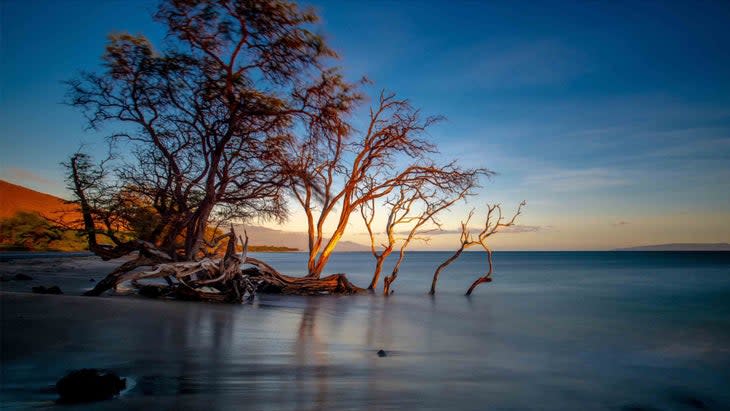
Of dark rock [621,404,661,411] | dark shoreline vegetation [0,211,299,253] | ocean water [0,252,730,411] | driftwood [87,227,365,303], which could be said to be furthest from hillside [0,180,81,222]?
dark rock [621,404,661,411]

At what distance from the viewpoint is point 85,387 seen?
343 cm

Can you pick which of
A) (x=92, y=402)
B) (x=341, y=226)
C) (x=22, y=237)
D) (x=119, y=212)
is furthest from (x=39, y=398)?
(x=341, y=226)

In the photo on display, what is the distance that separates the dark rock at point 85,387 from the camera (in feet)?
11.1

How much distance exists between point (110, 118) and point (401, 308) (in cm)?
1021

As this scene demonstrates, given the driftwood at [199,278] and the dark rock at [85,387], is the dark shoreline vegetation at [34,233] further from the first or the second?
the dark rock at [85,387]

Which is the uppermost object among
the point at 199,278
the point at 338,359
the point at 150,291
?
the point at 199,278

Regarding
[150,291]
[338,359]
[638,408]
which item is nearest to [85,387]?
[338,359]

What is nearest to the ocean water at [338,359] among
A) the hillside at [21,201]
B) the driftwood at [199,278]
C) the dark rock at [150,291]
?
the driftwood at [199,278]

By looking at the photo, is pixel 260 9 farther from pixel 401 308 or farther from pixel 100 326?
pixel 401 308

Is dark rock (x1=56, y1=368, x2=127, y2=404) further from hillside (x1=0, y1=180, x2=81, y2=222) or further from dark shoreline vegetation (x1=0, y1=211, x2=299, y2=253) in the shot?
hillside (x1=0, y1=180, x2=81, y2=222)

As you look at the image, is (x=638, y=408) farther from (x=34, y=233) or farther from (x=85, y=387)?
(x=34, y=233)

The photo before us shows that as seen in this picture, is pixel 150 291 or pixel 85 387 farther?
pixel 150 291

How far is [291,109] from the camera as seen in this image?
1097 centimetres

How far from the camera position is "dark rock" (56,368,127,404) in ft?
11.1
